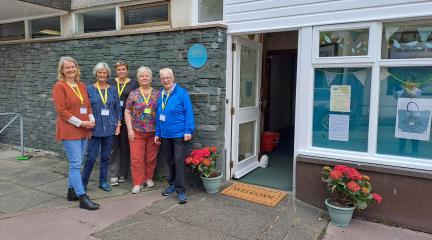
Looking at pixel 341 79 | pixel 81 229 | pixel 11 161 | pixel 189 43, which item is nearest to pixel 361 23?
pixel 341 79

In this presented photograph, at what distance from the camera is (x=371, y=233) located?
11.0 feet

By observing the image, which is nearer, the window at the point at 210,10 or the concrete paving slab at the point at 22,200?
the concrete paving slab at the point at 22,200

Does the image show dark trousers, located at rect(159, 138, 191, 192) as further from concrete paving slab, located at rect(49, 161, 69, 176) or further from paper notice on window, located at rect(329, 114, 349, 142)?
concrete paving slab, located at rect(49, 161, 69, 176)

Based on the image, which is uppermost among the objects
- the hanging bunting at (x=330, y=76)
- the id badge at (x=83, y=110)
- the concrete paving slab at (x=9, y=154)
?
the hanging bunting at (x=330, y=76)

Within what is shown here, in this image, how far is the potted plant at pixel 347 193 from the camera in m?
3.37

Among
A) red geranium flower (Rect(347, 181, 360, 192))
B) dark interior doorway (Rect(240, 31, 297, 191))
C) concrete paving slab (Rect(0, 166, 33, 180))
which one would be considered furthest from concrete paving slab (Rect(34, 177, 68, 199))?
red geranium flower (Rect(347, 181, 360, 192))

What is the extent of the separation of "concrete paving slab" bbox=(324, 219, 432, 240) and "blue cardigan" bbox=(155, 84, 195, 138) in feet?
6.29

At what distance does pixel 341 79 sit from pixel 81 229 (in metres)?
3.19

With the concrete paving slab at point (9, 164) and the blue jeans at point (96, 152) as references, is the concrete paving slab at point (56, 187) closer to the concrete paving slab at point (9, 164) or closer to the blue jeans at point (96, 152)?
the blue jeans at point (96, 152)

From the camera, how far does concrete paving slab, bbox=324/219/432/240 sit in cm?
328

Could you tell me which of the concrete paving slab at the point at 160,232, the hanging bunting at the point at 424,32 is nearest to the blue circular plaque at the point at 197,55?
the concrete paving slab at the point at 160,232

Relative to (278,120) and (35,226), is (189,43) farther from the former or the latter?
(278,120)

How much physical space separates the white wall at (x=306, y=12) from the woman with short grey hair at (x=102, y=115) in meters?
1.73

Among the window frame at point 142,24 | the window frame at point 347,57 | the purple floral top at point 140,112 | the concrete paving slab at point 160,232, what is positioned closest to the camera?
the concrete paving slab at point 160,232
